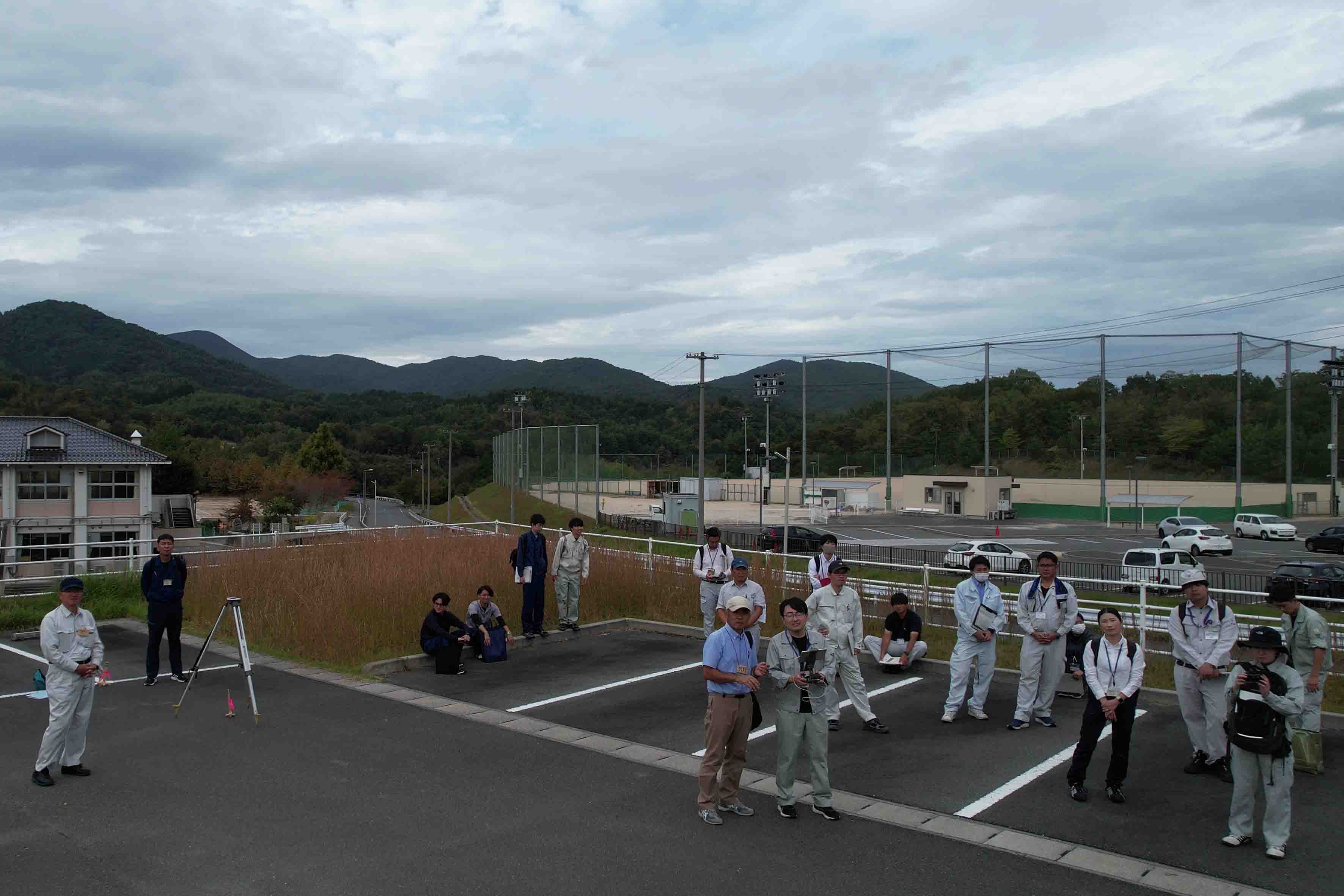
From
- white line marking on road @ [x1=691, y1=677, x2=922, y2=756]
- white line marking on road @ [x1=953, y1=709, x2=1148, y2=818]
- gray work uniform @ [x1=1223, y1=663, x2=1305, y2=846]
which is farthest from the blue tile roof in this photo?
gray work uniform @ [x1=1223, y1=663, x2=1305, y2=846]

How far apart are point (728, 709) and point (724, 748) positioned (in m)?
0.30

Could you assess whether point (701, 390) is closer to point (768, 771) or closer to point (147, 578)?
point (147, 578)

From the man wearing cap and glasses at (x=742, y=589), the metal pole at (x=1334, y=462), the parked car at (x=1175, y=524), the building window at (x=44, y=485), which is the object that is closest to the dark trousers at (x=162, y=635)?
the man wearing cap and glasses at (x=742, y=589)

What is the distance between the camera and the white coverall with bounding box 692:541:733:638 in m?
12.1

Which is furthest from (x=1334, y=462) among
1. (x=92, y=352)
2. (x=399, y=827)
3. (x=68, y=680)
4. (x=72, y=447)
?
(x=92, y=352)

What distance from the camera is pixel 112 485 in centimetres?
4412

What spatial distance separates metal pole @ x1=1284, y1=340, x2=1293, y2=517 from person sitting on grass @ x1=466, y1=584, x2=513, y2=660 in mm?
67386

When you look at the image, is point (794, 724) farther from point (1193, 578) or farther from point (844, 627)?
point (1193, 578)

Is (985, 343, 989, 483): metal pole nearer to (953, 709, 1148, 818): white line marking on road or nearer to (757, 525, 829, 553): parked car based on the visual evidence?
(757, 525, 829, 553): parked car

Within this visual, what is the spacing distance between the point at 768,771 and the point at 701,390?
31.3 m

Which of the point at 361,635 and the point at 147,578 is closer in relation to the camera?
the point at 147,578

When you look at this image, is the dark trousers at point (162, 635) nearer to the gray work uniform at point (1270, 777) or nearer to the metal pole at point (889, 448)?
the gray work uniform at point (1270, 777)

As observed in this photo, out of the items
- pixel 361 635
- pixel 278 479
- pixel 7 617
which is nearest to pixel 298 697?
pixel 361 635

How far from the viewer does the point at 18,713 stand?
31.8 ft
